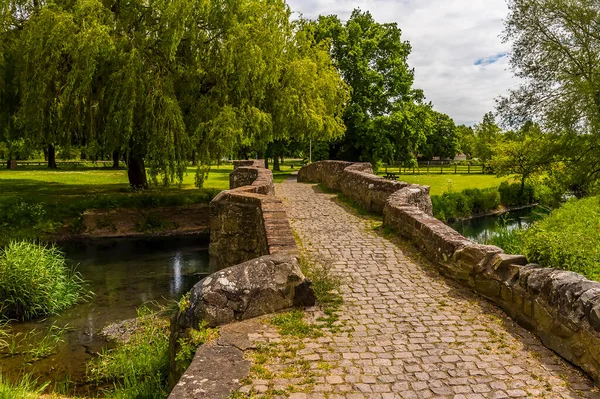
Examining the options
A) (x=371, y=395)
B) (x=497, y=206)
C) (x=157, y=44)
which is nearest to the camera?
(x=371, y=395)

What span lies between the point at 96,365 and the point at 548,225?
10803mm

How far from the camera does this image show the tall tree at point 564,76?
19.0 m

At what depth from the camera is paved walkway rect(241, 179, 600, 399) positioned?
4168 millimetres

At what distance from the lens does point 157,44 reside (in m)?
17.1

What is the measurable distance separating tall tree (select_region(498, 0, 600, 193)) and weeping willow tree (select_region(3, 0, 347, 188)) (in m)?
11.2

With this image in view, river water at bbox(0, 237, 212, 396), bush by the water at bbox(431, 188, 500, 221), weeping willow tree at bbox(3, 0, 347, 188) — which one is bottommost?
river water at bbox(0, 237, 212, 396)

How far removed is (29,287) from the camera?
33.7 feet

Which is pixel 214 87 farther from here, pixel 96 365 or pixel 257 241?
pixel 96 365

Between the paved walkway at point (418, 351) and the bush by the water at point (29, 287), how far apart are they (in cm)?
685

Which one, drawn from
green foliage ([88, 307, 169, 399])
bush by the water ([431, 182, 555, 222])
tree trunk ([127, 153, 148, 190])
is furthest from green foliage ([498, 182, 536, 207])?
green foliage ([88, 307, 169, 399])

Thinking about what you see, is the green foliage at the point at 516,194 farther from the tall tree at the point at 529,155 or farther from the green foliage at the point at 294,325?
the green foliage at the point at 294,325

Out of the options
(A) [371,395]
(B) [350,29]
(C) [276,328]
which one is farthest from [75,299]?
(B) [350,29]

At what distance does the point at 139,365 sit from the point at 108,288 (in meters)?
5.99

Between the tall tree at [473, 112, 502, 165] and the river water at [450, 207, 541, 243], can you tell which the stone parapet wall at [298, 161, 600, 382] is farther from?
the tall tree at [473, 112, 502, 165]
